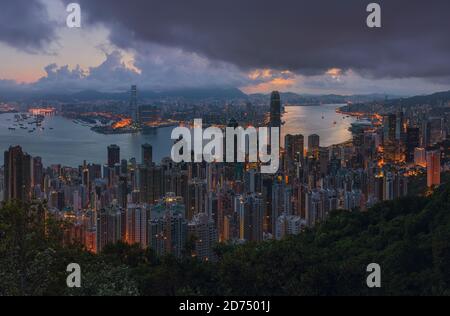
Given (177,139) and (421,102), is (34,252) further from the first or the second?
(421,102)

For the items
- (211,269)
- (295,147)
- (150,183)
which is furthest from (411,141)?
(211,269)

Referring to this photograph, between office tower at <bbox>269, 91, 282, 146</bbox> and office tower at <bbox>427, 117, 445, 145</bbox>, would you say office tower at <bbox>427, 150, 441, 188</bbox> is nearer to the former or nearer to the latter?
office tower at <bbox>427, 117, 445, 145</bbox>

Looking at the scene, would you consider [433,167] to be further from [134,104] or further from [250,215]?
[134,104]

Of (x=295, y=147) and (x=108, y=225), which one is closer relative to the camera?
(x=108, y=225)

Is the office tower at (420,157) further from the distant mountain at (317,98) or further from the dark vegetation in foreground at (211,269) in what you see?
the dark vegetation in foreground at (211,269)

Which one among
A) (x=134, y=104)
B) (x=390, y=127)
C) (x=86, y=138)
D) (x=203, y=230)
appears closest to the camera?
(x=203, y=230)

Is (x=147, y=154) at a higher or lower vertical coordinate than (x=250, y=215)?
higher
